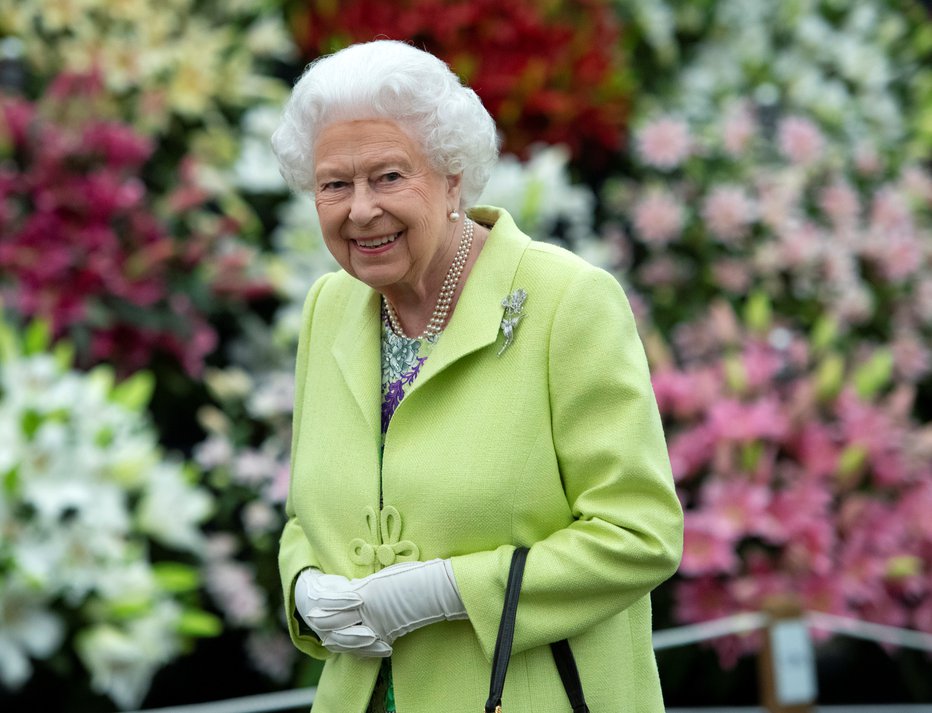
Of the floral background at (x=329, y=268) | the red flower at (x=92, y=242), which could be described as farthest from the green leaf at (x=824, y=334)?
the red flower at (x=92, y=242)

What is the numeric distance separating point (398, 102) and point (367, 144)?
0.25 ft

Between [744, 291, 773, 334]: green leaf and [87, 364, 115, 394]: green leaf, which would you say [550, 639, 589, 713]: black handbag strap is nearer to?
[87, 364, 115, 394]: green leaf

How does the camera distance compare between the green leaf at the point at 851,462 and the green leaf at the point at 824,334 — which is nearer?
the green leaf at the point at 851,462

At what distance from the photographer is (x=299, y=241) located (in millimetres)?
4246

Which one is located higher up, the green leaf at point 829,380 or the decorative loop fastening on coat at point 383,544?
the green leaf at point 829,380

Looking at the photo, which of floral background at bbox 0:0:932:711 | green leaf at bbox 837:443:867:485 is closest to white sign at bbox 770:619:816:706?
floral background at bbox 0:0:932:711

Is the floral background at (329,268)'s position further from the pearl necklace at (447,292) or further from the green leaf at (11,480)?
the pearl necklace at (447,292)

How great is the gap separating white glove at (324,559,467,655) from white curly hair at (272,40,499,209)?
60 cm

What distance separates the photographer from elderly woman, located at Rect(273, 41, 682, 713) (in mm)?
1839

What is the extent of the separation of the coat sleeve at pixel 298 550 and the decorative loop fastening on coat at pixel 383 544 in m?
0.14

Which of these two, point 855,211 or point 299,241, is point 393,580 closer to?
point 299,241

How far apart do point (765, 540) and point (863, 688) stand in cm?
84

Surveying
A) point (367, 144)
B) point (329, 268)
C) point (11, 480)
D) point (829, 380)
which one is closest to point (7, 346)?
point (11, 480)

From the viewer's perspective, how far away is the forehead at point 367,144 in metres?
1.84
